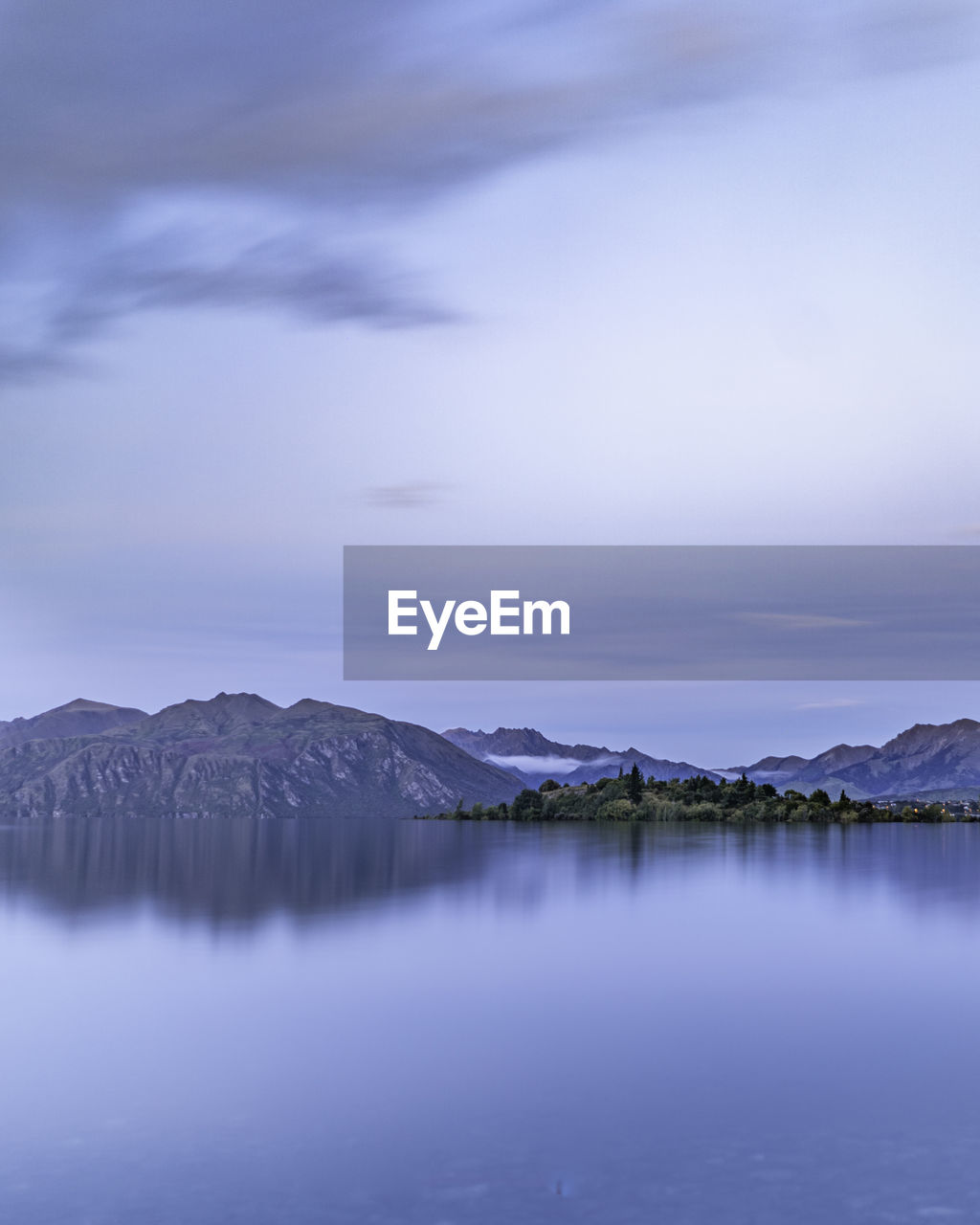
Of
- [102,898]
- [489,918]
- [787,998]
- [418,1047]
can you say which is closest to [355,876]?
[102,898]

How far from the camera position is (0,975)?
230 feet

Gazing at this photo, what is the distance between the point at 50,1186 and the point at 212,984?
36303 millimetres

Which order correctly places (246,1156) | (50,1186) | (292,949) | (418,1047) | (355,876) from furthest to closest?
(355,876) → (292,949) → (418,1047) → (246,1156) → (50,1186)

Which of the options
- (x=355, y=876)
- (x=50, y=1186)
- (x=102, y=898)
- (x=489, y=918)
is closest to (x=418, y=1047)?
(x=50, y=1186)

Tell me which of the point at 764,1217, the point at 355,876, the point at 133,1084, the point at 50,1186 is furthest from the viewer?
the point at 355,876

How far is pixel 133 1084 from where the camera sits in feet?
140

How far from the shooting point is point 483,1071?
45250mm

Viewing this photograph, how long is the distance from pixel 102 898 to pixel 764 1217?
10676 centimetres

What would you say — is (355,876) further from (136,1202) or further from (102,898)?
(136,1202)

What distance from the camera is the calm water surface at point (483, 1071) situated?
30.3 m

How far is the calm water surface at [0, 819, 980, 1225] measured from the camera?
99.5 ft

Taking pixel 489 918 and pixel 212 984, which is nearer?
pixel 212 984

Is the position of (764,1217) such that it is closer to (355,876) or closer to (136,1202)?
(136,1202)

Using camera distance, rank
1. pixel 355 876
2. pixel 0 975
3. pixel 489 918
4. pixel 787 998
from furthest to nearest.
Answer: pixel 355 876 → pixel 489 918 → pixel 0 975 → pixel 787 998
